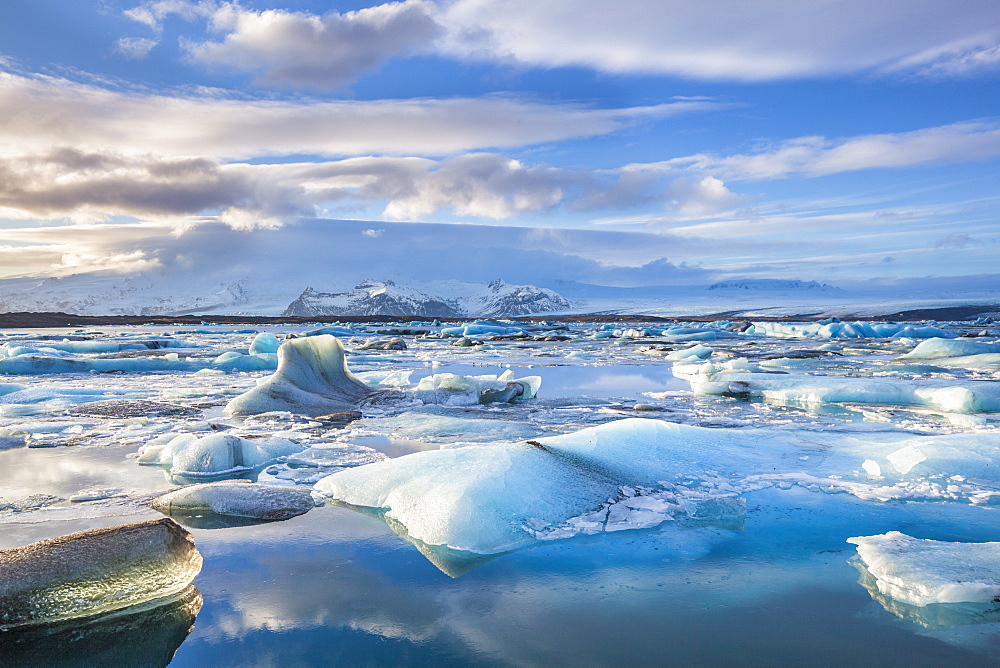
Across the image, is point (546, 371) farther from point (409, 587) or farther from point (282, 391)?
point (409, 587)

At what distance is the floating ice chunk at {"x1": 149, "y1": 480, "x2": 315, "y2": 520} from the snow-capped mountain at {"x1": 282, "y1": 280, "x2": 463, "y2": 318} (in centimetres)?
11666

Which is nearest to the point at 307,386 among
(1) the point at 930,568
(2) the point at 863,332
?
(1) the point at 930,568

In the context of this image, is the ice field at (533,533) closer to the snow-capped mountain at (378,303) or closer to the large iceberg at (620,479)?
the large iceberg at (620,479)

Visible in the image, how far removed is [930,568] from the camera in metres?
2.26

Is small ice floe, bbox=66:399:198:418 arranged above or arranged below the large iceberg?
below

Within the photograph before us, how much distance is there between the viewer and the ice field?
1879mm

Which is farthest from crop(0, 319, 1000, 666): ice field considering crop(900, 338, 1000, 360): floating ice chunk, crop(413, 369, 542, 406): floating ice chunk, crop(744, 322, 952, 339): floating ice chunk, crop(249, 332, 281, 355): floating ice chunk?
crop(744, 322, 952, 339): floating ice chunk

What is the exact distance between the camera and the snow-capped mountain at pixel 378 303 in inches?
4870

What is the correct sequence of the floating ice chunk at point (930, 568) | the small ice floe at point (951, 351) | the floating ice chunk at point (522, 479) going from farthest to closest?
the small ice floe at point (951, 351) < the floating ice chunk at point (522, 479) < the floating ice chunk at point (930, 568)

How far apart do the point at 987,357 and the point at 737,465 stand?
10.2 meters

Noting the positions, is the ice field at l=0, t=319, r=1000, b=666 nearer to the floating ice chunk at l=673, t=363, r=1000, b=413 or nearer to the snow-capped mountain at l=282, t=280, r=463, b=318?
the floating ice chunk at l=673, t=363, r=1000, b=413

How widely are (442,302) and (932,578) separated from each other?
420 ft

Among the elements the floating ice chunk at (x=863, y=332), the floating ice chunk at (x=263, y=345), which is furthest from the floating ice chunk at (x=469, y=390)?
the floating ice chunk at (x=863, y=332)

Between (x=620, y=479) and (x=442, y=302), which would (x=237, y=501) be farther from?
(x=442, y=302)
